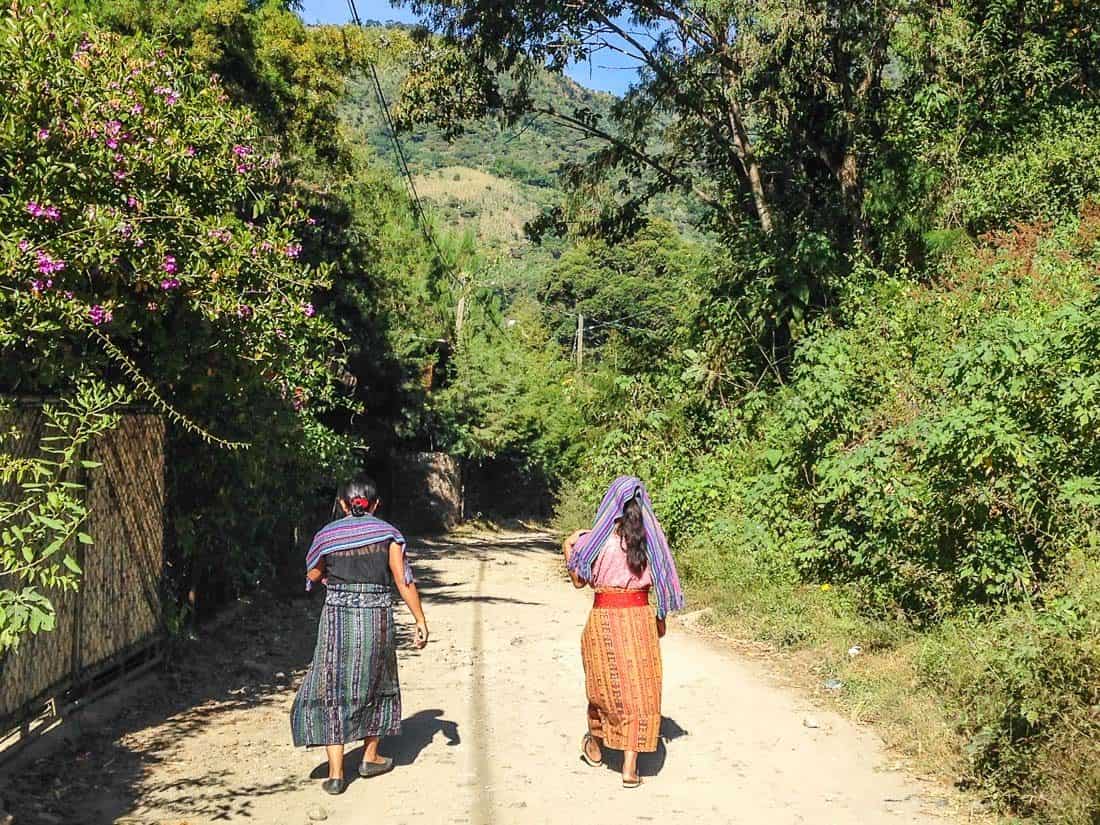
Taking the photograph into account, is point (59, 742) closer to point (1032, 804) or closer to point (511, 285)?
point (1032, 804)

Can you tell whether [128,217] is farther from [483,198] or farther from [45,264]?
[483,198]

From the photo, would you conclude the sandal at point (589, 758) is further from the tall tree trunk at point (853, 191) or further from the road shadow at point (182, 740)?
the tall tree trunk at point (853, 191)

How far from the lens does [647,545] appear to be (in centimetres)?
639

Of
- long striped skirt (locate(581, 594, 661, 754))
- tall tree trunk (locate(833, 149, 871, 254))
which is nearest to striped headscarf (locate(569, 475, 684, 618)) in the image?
long striped skirt (locate(581, 594, 661, 754))

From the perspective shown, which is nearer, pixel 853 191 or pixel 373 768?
pixel 373 768

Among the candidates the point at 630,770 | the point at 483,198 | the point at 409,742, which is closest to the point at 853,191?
the point at 409,742

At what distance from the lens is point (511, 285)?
65875 mm

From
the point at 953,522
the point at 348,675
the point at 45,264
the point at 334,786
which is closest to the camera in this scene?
the point at 45,264

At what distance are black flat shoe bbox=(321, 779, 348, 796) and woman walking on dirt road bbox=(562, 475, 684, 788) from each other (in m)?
1.54

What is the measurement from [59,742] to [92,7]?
1108cm

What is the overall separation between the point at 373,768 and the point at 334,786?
35cm

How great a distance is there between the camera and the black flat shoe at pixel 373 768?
20.6ft

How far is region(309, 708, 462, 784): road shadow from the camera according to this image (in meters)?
6.51

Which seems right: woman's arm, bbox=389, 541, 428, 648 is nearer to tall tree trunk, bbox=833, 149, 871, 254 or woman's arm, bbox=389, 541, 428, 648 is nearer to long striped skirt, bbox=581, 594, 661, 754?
long striped skirt, bbox=581, 594, 661, 754
